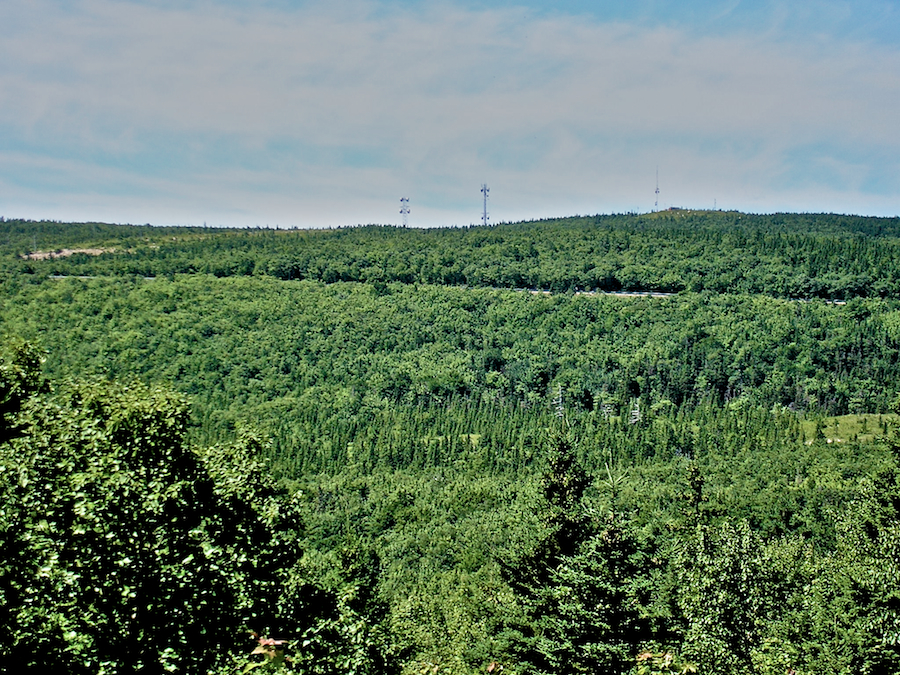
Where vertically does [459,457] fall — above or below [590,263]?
below

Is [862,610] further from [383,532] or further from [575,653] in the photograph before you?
[383,532]

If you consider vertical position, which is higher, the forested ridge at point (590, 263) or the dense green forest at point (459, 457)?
the forested ridge at point (590, 263)

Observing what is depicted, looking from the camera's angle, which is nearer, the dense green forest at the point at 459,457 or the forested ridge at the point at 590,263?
the dense green forest at the point at 459,457

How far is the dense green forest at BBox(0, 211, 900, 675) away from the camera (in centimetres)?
1966

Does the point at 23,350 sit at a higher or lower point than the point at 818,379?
higher

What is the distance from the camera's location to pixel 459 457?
10475 centimetres

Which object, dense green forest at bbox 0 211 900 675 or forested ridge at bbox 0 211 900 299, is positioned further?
forested ridge at bbox 0 211 900 299

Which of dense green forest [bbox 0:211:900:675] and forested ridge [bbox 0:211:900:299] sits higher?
forested ridge [bbox 0:211:900:299]

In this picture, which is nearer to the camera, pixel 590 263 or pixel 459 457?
pixel 459 457

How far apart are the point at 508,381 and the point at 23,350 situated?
109 metres

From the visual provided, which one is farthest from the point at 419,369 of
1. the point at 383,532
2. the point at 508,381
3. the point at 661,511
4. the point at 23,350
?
the point at 23,350

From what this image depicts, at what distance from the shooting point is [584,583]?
25.3 meters

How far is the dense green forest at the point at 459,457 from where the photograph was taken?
19656 mm

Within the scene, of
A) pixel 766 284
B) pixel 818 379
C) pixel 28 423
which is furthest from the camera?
pixel 766 284
